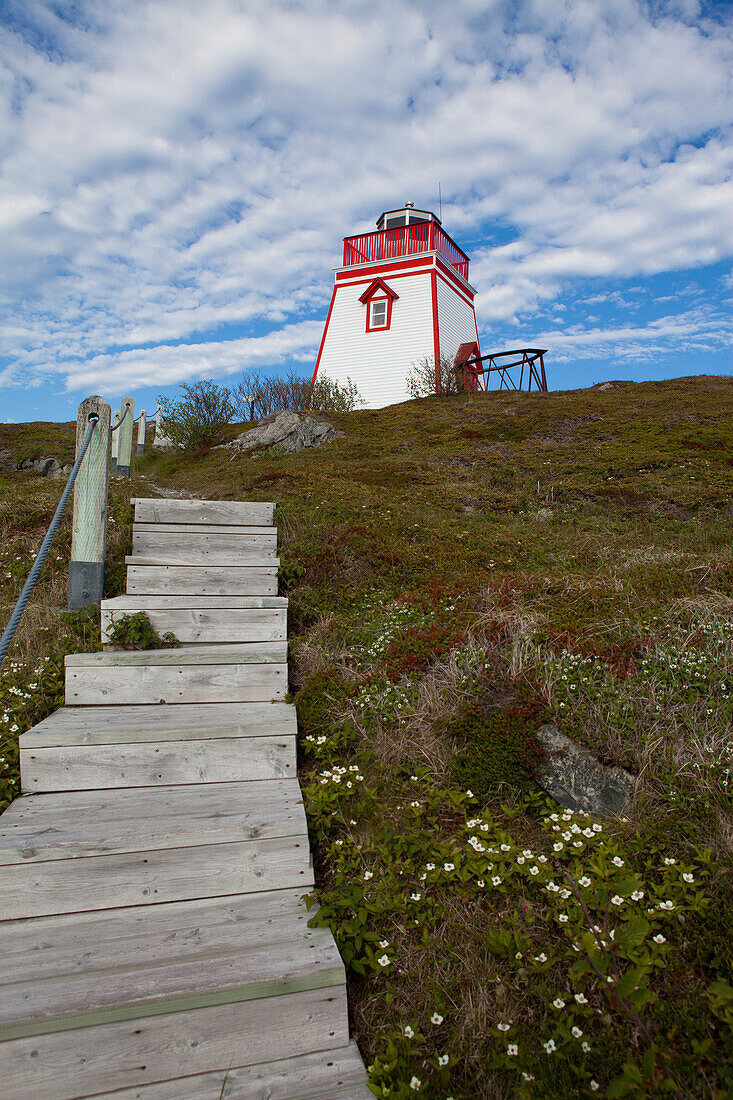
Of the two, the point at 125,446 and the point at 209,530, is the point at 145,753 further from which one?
the point at 125,446

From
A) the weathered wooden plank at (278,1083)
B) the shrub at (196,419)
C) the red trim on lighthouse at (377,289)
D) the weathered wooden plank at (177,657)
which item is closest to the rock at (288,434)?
the shrub at (196,419)

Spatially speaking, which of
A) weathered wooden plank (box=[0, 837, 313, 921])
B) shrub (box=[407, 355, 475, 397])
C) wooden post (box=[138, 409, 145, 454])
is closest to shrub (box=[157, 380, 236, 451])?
wooden post (box=[138, 409, 145, 454])

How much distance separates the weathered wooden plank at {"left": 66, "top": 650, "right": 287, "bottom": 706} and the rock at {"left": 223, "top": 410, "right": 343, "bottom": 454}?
11.7m

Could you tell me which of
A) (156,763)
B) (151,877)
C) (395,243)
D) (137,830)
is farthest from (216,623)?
(395,243)

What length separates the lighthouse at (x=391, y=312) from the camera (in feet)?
86.7

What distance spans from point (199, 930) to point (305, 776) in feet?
4.48

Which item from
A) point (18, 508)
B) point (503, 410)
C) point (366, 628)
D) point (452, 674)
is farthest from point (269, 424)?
point (452, 674)

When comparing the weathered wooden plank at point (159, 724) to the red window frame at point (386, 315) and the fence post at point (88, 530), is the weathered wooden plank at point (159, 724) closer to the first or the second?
the fence post at point (88, 530)

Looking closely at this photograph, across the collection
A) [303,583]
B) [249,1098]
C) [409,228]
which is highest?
[409,228]

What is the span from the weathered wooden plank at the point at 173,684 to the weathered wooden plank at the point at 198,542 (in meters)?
2.39

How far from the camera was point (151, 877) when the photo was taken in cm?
306

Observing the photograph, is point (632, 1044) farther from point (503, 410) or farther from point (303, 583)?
point (503, 410)

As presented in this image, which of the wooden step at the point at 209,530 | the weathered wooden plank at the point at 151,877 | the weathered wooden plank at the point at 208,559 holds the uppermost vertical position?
the wooden step at the point at 209,530

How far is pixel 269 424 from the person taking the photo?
56.7 feet
